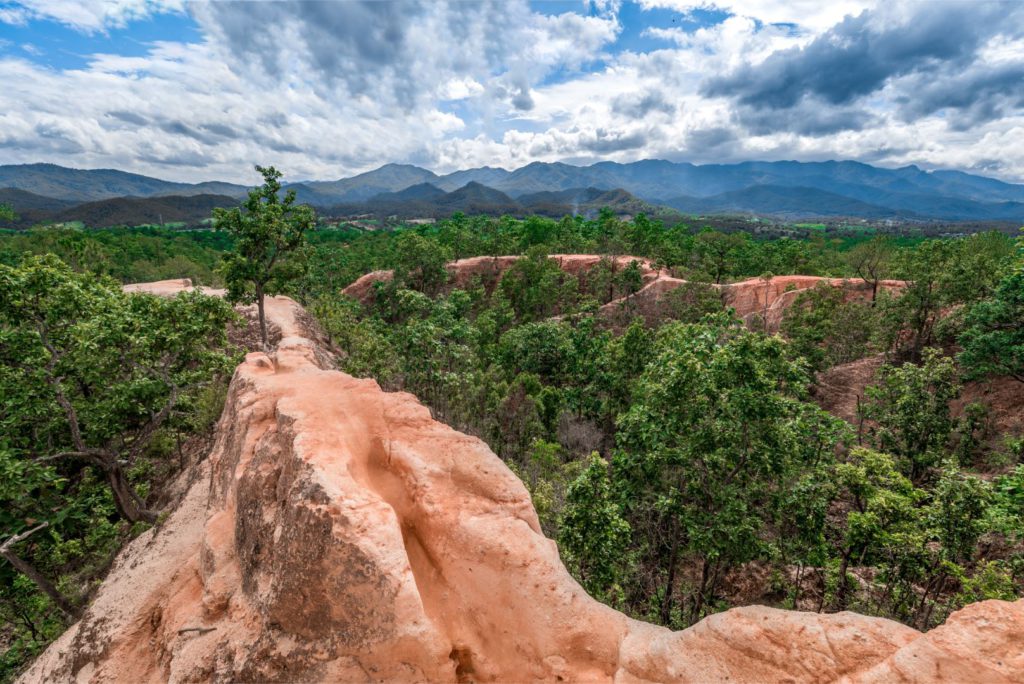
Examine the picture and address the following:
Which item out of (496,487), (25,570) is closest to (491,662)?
(496,487)

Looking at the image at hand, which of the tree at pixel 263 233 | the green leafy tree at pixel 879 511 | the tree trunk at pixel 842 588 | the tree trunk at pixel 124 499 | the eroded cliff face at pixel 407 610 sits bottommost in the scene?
the tree trunk at pixel 842 588

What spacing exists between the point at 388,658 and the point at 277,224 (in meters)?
21.4

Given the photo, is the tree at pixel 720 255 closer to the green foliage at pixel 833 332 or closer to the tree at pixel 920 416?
the green foliage at pixel 833 332

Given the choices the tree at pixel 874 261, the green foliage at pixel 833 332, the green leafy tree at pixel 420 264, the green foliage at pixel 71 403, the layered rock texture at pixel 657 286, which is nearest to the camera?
the green foliage at pixel 71 403

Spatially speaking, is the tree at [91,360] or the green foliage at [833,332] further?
the green foliage at [833,332]

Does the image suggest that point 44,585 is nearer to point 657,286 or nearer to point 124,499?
point 124,499

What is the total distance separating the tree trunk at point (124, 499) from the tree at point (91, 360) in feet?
0.11

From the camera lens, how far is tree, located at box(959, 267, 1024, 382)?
2208 centimetres

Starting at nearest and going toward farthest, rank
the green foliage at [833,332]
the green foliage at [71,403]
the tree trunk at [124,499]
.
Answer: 1. the green foliage at [71,403]
2. the tree trunk at [124,499]
3. the green foliage at [833,332]

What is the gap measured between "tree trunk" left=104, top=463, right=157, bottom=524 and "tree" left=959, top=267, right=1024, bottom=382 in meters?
36.7

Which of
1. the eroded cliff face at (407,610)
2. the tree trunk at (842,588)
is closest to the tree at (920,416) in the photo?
the tree trunk at (842,588)

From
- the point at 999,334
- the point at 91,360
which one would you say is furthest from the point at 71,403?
the point at 999,334

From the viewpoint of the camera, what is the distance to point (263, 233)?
884 inches

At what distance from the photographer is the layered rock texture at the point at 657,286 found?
43.8m
